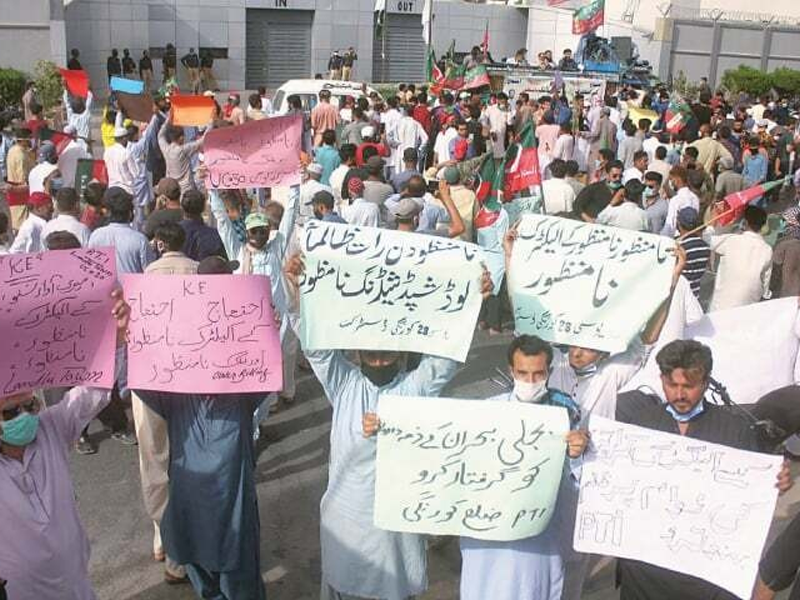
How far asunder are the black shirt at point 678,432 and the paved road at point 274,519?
1.44 metres

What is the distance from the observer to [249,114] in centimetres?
1669

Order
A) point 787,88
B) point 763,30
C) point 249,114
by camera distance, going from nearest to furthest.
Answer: point 249,114
point 787,88
point 763,30

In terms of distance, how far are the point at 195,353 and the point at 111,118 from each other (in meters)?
10.1

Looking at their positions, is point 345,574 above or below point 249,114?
below

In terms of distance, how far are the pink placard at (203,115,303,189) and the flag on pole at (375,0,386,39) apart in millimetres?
26020

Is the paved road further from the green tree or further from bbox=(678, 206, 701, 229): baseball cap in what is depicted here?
the green tree

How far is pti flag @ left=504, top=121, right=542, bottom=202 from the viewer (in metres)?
9.13

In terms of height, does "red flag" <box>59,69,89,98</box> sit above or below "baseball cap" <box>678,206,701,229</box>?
above

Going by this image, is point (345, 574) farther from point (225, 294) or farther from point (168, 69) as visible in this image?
point (168, 69)

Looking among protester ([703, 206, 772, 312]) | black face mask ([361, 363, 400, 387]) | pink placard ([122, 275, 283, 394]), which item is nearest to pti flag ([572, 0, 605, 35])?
protester ([703, 206, 772, 312])

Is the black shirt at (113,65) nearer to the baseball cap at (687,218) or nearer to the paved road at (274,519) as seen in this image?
the paved road at (274,519)

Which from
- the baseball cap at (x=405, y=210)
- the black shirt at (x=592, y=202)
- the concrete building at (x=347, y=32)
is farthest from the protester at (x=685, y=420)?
the concrete building at (x=347, y=32)

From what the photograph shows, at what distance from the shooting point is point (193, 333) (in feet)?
14.2

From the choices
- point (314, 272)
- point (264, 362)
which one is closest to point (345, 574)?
point (264, 362)
